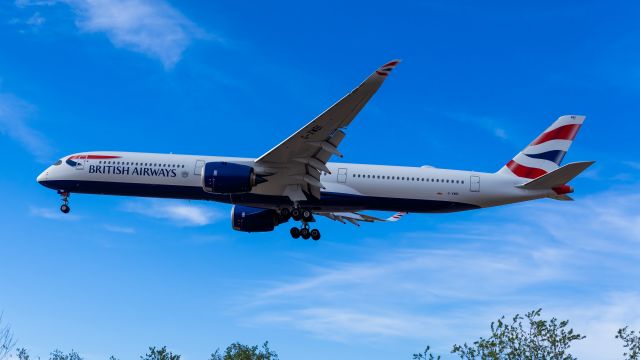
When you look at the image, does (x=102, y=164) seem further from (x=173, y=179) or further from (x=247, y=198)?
(x=247, y=198)

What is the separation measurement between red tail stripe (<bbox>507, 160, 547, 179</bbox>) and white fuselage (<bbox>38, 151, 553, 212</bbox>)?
80 cm

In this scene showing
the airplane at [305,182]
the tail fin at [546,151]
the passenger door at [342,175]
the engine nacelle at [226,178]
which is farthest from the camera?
the tail fin at [546,151]

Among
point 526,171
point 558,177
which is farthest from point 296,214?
point 558,177

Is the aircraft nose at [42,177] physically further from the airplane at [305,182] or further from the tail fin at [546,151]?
the tail fin at [546,151]

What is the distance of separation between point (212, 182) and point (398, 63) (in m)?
12.6

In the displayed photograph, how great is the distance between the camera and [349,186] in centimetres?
4344

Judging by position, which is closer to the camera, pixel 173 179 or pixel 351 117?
pixel 351 117

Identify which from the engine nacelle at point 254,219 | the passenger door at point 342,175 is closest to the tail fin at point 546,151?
the passenger door at point 342,175

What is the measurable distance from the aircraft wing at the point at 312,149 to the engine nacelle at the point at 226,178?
1.47 m

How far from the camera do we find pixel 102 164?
44156 mm

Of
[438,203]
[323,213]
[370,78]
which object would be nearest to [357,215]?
[323,213]

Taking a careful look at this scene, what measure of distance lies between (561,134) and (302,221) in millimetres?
16321

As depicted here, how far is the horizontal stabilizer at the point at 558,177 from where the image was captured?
38.7 m

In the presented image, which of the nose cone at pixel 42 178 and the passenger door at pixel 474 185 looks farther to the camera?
the nose cone at pixel 42 178
